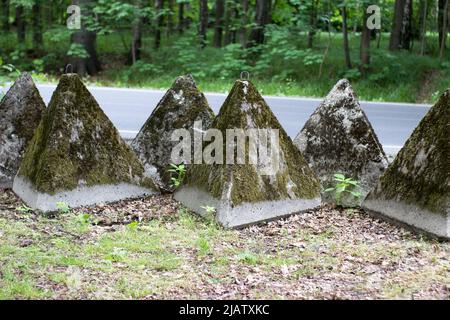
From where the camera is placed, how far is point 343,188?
7.12 metres

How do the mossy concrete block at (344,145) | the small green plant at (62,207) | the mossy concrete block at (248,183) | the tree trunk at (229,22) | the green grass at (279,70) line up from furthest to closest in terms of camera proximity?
1. the tree trunk at (229,22)
2. the green grass at (279,70)
3. the mossy concrete block at (344,145)
4. the small green plant at (62,207)
5. the mossy concrete block at (248,183)

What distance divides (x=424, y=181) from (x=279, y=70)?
15943mm

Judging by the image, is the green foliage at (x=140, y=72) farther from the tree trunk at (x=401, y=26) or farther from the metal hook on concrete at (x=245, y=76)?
the metal hook on concrete at (x=245, y=76)

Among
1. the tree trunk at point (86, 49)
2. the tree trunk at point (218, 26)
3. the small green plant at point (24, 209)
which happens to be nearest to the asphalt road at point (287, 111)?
the small green plant at point (24, 209)

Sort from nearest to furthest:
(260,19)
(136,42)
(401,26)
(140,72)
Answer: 1. (401,26)
2. (260,19)
3. (140,72)
4. (136,42)

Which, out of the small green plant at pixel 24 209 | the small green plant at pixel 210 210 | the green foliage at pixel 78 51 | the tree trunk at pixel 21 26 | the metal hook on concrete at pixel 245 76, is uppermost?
the tree trunk at pixel 21 26

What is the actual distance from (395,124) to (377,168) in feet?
21.8

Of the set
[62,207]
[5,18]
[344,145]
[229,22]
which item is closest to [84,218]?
[62,207]

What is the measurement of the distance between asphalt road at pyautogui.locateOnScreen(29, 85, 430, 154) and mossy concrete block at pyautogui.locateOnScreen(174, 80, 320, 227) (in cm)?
407

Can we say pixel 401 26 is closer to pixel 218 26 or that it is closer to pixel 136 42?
pixel 218 26

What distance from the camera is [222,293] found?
184 inches

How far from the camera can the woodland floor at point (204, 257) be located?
4.68 m

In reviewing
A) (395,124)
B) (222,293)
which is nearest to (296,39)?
(395,124)

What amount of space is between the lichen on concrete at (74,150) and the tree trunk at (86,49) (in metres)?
16.3
